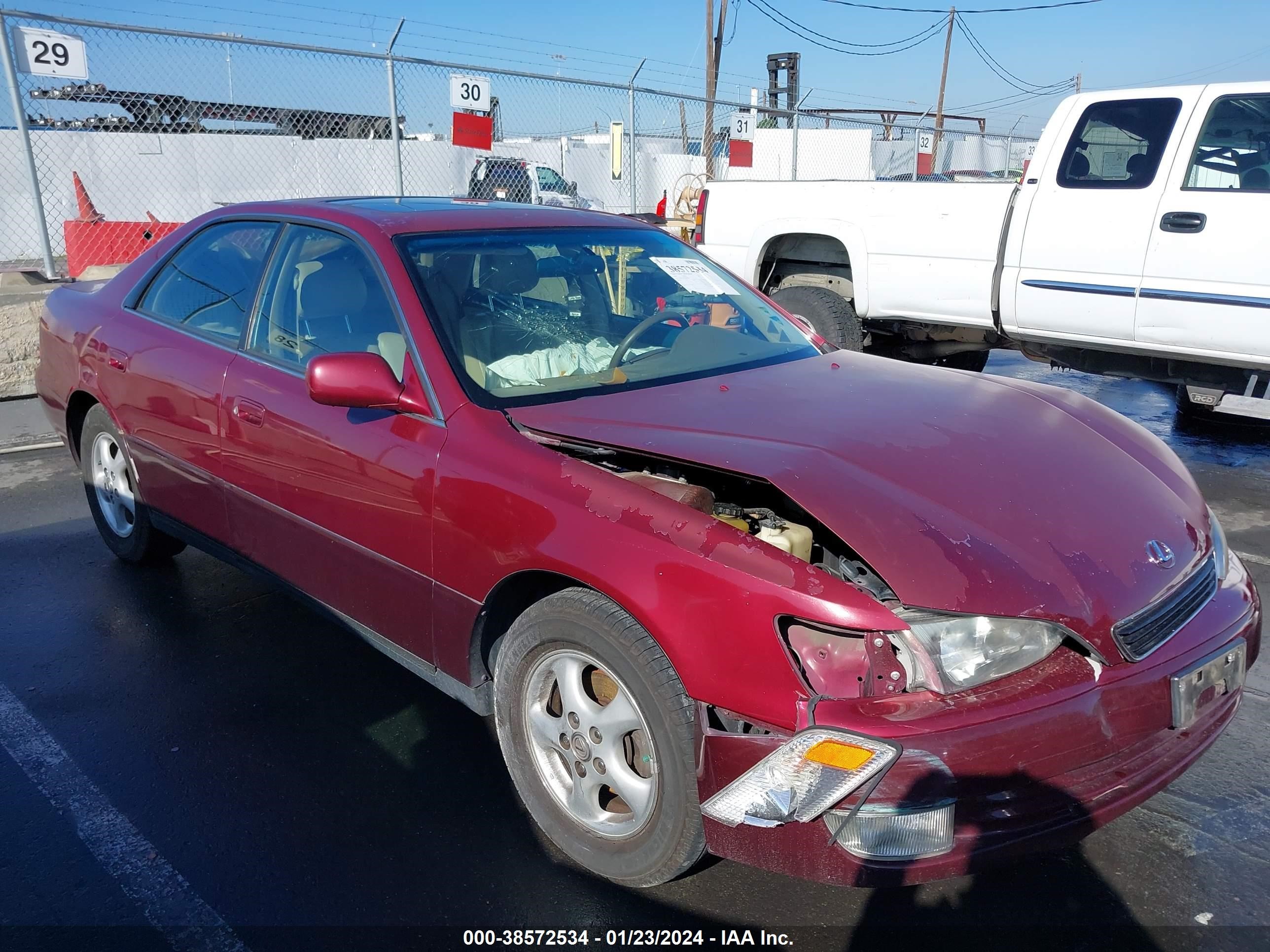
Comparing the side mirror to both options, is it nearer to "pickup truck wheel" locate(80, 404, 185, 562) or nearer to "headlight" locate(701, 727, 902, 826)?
"headlight" locate(701, 727, 902, 826)

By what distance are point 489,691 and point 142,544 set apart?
2.41 metres

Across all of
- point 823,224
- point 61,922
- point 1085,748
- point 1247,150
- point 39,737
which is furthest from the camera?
point 823,224

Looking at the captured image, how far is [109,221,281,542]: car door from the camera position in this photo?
357 centimetres

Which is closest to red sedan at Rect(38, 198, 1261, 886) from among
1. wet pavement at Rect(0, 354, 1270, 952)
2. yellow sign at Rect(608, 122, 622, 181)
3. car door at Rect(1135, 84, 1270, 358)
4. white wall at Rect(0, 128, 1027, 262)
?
wet pavement at Rect(0, 354, 1270, 952)

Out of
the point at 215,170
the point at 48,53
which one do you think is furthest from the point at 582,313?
the point at 215,170

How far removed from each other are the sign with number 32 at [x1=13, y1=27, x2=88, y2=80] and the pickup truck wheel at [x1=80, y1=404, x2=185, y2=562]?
4646 mm

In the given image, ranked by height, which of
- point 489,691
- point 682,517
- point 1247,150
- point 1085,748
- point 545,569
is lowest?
point 489,691

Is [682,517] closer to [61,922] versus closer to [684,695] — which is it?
[684,695]

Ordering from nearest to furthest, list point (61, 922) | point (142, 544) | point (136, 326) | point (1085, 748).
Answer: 1. point (1085, 748)
2. point (61, 922)
3. point (136, 326)
4. point (142, 544)

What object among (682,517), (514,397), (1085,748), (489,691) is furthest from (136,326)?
(1085,748)

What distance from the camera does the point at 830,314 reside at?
700 cm

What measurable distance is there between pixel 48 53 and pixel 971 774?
850 cm

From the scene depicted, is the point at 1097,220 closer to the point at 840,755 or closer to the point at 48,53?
the point at 840,755

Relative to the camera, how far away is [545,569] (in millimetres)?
2412
